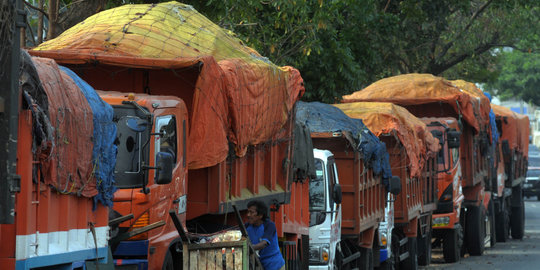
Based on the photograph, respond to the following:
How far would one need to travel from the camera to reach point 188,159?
9445 mm

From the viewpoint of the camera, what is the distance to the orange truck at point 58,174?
20.1 ft

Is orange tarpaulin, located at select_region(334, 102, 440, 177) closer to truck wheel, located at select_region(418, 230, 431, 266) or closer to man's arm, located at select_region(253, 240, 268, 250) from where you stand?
truck wheel, located at select_region(418, 230, 431, 266)

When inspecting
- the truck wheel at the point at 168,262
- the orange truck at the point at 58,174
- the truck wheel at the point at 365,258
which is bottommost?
the truck wheel at the point at 365,258

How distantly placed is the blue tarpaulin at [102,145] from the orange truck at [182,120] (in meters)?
0.66

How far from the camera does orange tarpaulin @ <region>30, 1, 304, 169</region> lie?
966 centimetres

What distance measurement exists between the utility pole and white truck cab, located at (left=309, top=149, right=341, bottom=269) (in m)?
7.45

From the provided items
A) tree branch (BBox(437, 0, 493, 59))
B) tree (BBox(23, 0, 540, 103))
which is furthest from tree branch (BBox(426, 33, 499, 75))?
tree branch (BBox(437, 0, 493, 59))

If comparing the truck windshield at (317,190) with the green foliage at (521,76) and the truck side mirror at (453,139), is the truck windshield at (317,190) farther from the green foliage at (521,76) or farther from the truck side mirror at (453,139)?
the green foliage at (521,76)

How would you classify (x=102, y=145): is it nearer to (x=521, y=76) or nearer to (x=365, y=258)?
(x=365, y=258)

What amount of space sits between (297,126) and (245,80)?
91.8 inches

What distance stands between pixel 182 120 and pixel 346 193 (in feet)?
18.0

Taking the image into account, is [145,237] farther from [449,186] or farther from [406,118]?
[449,186]

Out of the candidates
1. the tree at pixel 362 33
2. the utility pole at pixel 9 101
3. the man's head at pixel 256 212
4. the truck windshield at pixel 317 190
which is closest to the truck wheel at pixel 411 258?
the tree at pixel 362 33

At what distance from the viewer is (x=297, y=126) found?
12805 millimetres
